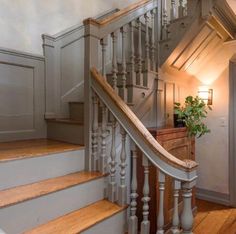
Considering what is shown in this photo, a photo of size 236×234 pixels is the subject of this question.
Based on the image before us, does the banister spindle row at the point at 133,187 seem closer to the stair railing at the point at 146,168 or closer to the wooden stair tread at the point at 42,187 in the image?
the stair railing at the point at 146,168

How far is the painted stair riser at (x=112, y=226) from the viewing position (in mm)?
1491

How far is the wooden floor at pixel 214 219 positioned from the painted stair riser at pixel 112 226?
1.33m

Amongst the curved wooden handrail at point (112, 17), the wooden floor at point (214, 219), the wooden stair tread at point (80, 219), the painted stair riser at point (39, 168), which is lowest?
the wooden floor at point (214, 219)

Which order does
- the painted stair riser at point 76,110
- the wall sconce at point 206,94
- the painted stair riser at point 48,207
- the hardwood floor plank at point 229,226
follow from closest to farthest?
the painted stair riser at point 48,207, the hardwood floor plank at point 229,226, the painted stair riser at point 76,110, the wall sconce at point 206,94

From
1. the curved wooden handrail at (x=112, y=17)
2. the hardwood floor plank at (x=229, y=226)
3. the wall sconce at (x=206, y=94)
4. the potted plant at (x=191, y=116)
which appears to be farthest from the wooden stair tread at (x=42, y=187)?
the wall sconce at (x=206, y=94)

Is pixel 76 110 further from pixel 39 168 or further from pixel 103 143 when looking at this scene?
pixel 39 168

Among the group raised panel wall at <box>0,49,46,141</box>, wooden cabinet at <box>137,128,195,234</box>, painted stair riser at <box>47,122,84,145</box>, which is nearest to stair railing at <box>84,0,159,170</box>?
painted stair riser at <box>47,122,84,145</box>

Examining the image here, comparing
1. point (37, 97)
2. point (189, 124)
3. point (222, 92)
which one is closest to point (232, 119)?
point (222, 92)

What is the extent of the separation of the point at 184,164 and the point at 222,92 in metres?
2.31

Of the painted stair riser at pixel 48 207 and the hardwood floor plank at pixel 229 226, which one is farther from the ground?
the painted stair riser at pixel 48 207

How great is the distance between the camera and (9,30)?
2465mm

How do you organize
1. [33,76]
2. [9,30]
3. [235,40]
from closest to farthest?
[9,30] < [33,76] < [235,40]

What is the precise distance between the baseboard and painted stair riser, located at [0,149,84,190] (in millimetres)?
2402

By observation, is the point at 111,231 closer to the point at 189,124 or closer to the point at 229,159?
the point at 189,124
